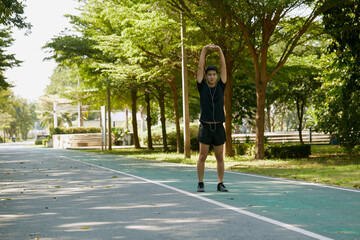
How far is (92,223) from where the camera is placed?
5.97 m

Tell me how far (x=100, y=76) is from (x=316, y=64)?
13728 millimetres

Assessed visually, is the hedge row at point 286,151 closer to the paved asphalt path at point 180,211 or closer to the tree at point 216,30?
the tree at point 216,30

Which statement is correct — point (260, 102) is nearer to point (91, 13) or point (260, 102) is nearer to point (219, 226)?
point (219, 226)

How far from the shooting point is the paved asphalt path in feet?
17.4

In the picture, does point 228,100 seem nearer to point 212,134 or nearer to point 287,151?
point 287,151

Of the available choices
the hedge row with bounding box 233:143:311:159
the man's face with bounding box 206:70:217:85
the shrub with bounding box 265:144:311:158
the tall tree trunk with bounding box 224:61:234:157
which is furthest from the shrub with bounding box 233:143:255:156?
the man's face with bounding box 206:70:217:85

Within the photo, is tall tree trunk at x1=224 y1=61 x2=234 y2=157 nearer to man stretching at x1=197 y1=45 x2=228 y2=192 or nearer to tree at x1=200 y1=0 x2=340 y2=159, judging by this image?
tree at x1=200 y1=0 x2=340 y2=159

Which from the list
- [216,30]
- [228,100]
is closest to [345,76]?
[228,100]

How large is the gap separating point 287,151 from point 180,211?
13.5 meters

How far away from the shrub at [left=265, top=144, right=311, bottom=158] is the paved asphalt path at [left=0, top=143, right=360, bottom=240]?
9.08m

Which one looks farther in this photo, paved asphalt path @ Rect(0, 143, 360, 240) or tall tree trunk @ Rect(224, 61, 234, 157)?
tall tree trunk @ Rect(224, 61, 234, 157)

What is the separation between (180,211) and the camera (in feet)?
21.6

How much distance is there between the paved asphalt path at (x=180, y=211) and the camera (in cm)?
530

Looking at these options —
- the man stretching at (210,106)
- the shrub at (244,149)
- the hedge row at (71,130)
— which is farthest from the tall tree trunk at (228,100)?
the hedge row at (71,130)
